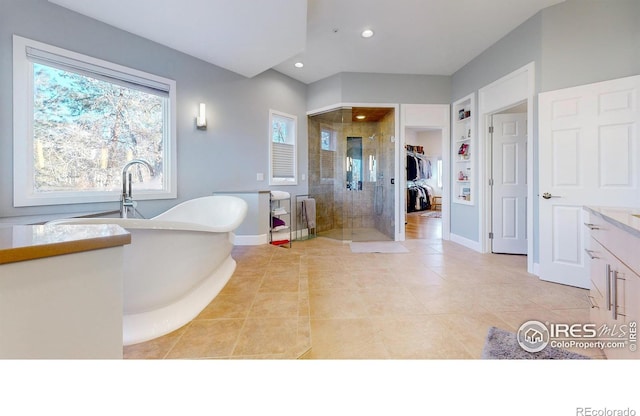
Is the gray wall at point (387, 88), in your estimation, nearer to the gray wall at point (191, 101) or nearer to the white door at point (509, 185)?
the gray wall at point (191, 101)

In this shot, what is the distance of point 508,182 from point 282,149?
3.48m

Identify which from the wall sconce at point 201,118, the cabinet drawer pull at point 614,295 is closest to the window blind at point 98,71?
the wall sconce at point 201,118

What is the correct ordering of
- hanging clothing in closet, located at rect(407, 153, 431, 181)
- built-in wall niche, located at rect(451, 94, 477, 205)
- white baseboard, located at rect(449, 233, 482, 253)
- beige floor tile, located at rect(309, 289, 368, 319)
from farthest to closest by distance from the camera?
hanging clothing in closet, located at rect(407, 153, 431, 181), built-in wall niche, located at rect(451, 94, 477, 205), white baseboard, located at rect(449, 233, 482, 253), beige floor tile, located at rect(309, 289, 368, 319)

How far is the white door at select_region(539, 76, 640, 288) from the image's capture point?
2357 millimetres

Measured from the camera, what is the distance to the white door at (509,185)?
146 inches

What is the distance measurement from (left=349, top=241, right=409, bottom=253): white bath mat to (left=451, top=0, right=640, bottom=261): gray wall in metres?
1.67

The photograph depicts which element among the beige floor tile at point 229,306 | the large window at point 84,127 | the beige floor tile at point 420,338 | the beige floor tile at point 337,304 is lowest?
the beige floor tile at point 420,338

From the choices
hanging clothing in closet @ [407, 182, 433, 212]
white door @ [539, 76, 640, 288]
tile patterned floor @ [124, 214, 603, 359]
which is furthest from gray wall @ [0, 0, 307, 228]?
hanging clothing in closet @ [407, 182, 433, 212]

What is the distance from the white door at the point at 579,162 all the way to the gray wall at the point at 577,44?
0.58ft

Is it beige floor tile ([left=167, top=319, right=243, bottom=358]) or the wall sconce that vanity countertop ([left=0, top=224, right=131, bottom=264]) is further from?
the wall sconce

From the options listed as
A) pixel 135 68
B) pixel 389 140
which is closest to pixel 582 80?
pixel 389 140

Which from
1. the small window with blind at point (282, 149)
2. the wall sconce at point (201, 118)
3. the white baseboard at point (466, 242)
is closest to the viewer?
the wall sconce at point (201, 118)

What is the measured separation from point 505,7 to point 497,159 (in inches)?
71.9

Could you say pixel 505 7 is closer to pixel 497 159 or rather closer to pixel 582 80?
pixel 582 80
